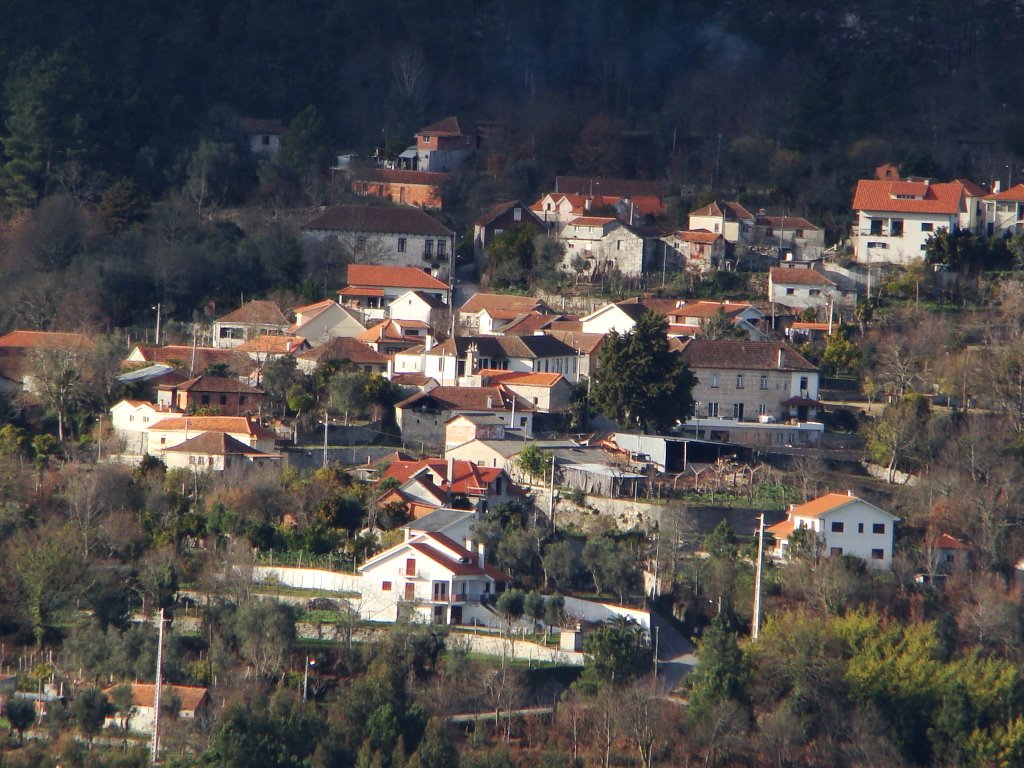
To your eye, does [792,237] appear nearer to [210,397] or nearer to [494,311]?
[494,311]

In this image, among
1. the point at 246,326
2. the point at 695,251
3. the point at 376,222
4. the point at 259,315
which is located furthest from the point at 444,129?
the point at 246,326

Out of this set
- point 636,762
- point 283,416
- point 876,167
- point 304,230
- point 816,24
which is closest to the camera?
point 636,762

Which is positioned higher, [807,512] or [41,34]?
[41,34]

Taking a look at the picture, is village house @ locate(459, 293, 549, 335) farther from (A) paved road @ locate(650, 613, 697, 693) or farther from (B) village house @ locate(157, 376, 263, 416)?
(A) paved road @ locate(650, 613, 697, 693)

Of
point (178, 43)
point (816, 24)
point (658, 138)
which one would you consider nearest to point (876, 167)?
point (658, 138)

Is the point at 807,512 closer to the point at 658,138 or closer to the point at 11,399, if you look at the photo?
the point at 11,399

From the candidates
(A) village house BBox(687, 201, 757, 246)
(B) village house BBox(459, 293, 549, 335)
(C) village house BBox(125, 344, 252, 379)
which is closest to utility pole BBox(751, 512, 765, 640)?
(C) village house BBox(125, 344, 252, 379)

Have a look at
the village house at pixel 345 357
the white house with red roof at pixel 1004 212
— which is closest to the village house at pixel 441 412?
the village house at pixel 345 357
